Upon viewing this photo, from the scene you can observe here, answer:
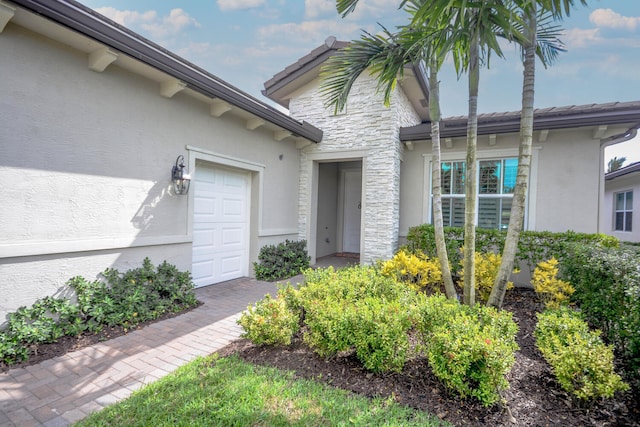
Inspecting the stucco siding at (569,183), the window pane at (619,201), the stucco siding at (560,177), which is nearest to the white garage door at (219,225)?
the stucco siding at (560,177)

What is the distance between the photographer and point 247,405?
2.38m

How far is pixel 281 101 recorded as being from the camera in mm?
9188

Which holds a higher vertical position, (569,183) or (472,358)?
(569,183)

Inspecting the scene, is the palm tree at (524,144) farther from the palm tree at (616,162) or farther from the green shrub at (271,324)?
the palm tree at (616,162)

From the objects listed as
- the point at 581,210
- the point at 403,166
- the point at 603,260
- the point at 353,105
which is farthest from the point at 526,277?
the point at 353,105

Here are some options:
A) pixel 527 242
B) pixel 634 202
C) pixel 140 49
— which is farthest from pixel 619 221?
pixel 140 49

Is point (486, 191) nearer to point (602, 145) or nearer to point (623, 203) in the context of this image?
point (602, 145)

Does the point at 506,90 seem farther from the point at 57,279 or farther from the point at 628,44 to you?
the point at 57,279

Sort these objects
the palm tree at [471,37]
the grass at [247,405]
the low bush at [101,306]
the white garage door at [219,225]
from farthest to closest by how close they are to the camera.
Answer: the white garage door at [219,225], the low bush at [101,306], the palm tree at [471,37], the grass at [247,405]

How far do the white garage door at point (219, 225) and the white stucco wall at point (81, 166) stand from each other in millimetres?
467

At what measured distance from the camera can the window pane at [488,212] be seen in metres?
6.99

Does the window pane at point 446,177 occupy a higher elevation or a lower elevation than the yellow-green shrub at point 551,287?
higher

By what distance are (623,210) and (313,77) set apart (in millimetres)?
14072

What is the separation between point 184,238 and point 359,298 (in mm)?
3423
